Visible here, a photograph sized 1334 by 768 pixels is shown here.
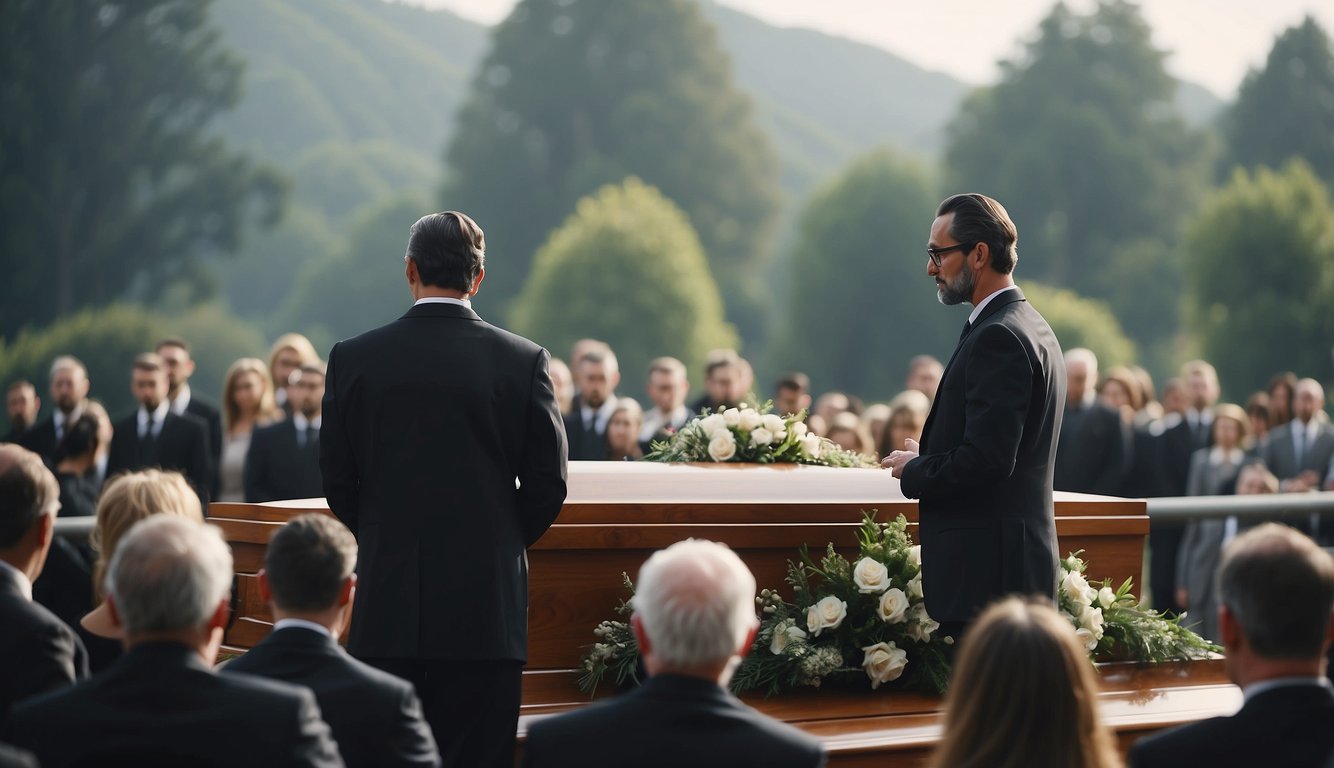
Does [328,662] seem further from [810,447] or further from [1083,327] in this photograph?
[1083,327]

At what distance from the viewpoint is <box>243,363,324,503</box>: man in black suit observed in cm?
823

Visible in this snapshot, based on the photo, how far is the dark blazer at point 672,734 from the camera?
272 cm

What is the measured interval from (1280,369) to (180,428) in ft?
115

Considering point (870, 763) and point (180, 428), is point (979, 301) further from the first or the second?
point (180, 428)

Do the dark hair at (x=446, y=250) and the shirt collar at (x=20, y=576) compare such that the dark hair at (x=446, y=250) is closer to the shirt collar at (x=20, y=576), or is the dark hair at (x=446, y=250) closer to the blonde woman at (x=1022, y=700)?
the shirt collar at (x=20, y=576)

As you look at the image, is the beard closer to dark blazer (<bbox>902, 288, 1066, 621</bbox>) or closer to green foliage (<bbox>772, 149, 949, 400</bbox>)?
dark blazer (<bbox>902, 288, 1066, 621</bbox>)

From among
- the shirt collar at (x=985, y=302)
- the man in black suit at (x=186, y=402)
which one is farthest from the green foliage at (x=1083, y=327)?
the shirt collar at (x=985, y=302)

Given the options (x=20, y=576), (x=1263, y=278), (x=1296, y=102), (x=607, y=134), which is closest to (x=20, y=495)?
(x=20, y=576)

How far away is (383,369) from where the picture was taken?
4129 millimetres

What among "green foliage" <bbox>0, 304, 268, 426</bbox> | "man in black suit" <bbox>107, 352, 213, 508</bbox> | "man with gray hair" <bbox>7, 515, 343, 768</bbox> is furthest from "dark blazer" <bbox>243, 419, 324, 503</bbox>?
"green foliage" <bbox>0, 304, 268, 426</bbox>

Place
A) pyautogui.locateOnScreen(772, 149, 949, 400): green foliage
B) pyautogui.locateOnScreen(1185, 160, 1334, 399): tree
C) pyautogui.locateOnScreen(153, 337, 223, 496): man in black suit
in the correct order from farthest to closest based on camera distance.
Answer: pyautogui.locateOnScreen(772, 149, 949, 400): green foliage, pyautogui.locateOnScreen(1185, 160, 1334, 399): tree, pyautogui.locateOnScreen(153, 337, 223, 496): man in black suit

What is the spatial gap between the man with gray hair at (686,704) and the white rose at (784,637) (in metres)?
2.42

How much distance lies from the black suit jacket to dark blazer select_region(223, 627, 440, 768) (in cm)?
80

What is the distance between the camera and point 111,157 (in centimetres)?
4566
